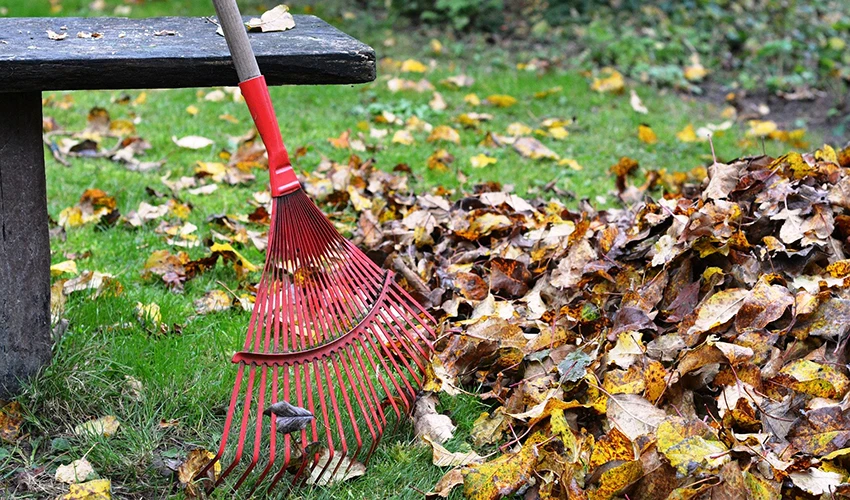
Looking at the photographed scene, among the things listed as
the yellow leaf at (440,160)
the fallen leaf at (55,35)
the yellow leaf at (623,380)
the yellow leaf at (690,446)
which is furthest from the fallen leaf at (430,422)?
the yellow leaf at (440,160)

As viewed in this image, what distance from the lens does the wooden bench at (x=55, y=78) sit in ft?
5.61

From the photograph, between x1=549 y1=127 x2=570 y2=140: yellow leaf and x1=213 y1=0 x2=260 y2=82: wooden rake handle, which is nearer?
x1=213 y1=0 x2=260 y2=82: wooden rake handle

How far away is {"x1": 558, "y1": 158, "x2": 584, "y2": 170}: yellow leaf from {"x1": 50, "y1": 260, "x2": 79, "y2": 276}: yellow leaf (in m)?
2.29

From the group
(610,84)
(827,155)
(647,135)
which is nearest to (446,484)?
(827,155)

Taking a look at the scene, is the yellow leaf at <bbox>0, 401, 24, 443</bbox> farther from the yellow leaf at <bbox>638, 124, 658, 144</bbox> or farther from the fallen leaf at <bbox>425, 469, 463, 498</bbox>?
the yellow leaf at <bbox>638, 124, 658, 144</bbox>

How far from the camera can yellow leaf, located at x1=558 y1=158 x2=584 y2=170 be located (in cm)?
400

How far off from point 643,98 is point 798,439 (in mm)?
Answer: 3867

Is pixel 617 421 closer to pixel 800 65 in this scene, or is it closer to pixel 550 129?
pixel 550 129

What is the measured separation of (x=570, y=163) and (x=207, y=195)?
1.68m

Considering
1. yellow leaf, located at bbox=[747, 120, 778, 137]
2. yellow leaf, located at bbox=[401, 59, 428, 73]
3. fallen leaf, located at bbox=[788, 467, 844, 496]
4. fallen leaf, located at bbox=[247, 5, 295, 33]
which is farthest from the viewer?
yellow leaf, located at bbox=[401, 59, 428, 73]

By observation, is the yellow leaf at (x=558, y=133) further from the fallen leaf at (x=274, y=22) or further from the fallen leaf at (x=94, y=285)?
the fallen leaf at (x=94, y=285)

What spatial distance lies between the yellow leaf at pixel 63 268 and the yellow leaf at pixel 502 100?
2.90 metres

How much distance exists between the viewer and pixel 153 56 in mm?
1726

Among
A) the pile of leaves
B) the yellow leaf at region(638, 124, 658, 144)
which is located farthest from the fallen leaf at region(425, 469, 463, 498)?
the yellow leaf at region(638, 124, 658, 144)
